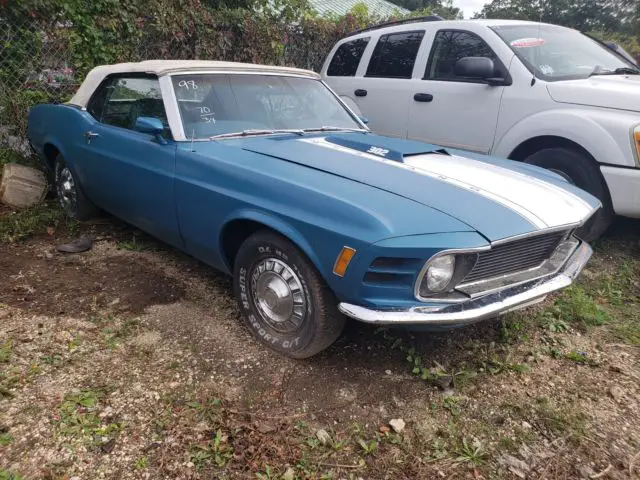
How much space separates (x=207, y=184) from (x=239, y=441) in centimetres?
149

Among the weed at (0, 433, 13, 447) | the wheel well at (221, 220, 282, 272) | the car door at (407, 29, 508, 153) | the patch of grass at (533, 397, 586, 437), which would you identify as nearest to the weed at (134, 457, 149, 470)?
the weed at (0, 433, 13, 447)

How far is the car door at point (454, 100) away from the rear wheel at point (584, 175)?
630mm

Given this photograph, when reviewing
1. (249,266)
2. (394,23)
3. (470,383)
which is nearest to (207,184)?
(249,266)

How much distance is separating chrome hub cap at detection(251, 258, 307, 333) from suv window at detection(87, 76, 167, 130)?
1346 mm

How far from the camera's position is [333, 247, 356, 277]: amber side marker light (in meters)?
2.25

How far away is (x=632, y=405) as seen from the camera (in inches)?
102

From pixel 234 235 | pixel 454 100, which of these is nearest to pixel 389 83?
pixel 454 100

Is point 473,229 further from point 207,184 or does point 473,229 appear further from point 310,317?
point 207,184

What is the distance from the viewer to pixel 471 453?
2229 mm

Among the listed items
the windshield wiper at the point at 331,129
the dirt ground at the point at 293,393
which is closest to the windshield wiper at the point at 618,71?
the dirt ground at the point at 293,393

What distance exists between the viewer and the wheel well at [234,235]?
2.89m

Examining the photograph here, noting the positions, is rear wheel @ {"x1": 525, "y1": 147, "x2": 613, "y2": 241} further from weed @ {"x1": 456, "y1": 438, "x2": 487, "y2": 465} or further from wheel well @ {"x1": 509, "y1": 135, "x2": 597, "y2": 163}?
weed @ {"x1": 456, "y1": 438, "x2": 487, "y2": 465}

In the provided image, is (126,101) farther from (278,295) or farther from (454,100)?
(454,100)

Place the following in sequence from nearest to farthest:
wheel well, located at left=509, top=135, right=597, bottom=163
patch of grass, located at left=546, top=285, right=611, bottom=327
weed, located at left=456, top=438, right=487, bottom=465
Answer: weed, located at left=456, top=438, right=487, bottom=465 < patch of grass, located at left=546, top=285, right=611, bottom=327 < wheel well, located at left=509, top=135, right=597, bottom=163
